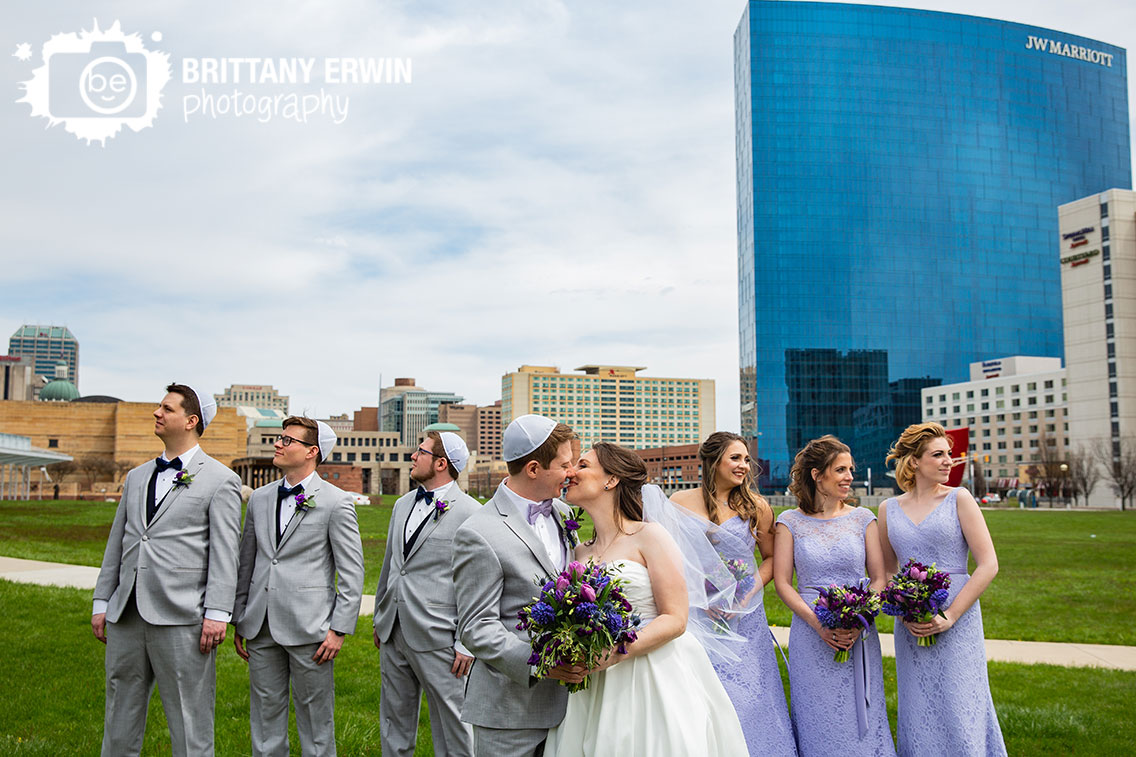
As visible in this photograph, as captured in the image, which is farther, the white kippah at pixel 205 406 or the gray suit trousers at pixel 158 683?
the white kippah at pixel 205 406

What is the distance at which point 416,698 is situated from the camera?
581cm

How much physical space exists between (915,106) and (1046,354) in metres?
43.2

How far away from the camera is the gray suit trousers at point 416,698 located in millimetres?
5348

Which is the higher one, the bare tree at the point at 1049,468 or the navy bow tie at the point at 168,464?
the navy bow tie at the point at 168,464

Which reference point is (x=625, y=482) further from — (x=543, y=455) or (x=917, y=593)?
(x=917, y=593)

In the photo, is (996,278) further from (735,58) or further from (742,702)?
(742,702)

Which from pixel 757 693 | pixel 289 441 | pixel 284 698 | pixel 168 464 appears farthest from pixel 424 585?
pixel 757 693

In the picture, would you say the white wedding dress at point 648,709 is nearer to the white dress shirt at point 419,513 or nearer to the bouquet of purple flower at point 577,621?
the bouquet of purple flower at point 577,621

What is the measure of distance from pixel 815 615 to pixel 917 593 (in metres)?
0.64

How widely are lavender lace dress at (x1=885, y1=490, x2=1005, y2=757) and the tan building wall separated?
114 m

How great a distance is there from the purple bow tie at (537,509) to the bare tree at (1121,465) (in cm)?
8931

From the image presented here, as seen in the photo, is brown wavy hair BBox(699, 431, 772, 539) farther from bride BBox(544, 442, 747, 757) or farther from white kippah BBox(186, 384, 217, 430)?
white kippah BBox(186, 384, 217, 430)

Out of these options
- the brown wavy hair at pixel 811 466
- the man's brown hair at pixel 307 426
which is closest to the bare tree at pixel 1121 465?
the brown wavy hair at pixel 811 466

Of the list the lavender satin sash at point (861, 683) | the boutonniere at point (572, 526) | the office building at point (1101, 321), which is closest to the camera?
the boutonniere at point (572, 526)
